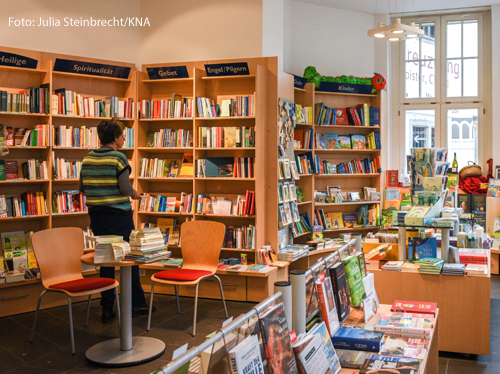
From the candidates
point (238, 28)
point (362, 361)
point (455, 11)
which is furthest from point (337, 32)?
point (362, 361)

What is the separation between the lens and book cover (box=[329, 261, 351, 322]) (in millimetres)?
2555

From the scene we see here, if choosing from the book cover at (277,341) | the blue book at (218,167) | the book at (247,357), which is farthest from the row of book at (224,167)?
the book at (247,357)

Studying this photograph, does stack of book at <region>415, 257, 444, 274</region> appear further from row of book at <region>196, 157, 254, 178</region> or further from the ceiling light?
the ceiling light

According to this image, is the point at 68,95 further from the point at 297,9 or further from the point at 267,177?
the point at 297,9

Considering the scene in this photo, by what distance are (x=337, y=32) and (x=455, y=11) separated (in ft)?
7.61

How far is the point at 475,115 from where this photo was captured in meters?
8.86

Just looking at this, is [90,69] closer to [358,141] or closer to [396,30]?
[396,30]

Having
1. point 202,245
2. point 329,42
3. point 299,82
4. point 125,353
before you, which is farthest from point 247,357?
point 329,42

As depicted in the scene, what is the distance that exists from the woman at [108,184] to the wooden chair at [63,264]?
253 mm

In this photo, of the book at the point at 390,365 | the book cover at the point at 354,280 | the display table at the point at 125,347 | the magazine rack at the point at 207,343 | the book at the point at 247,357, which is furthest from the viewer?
the display table at the point at 125,347

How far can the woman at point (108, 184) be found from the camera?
13.8ft

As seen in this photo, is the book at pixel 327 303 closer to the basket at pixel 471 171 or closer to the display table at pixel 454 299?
the display table at pixel 454 299

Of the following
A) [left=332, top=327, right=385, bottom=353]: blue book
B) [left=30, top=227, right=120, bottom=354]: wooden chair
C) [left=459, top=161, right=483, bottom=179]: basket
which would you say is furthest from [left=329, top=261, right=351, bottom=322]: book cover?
[left=459, top=161, right=483, bottom=179]: basket

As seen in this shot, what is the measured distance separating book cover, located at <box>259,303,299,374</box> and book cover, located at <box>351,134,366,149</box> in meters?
6.22
